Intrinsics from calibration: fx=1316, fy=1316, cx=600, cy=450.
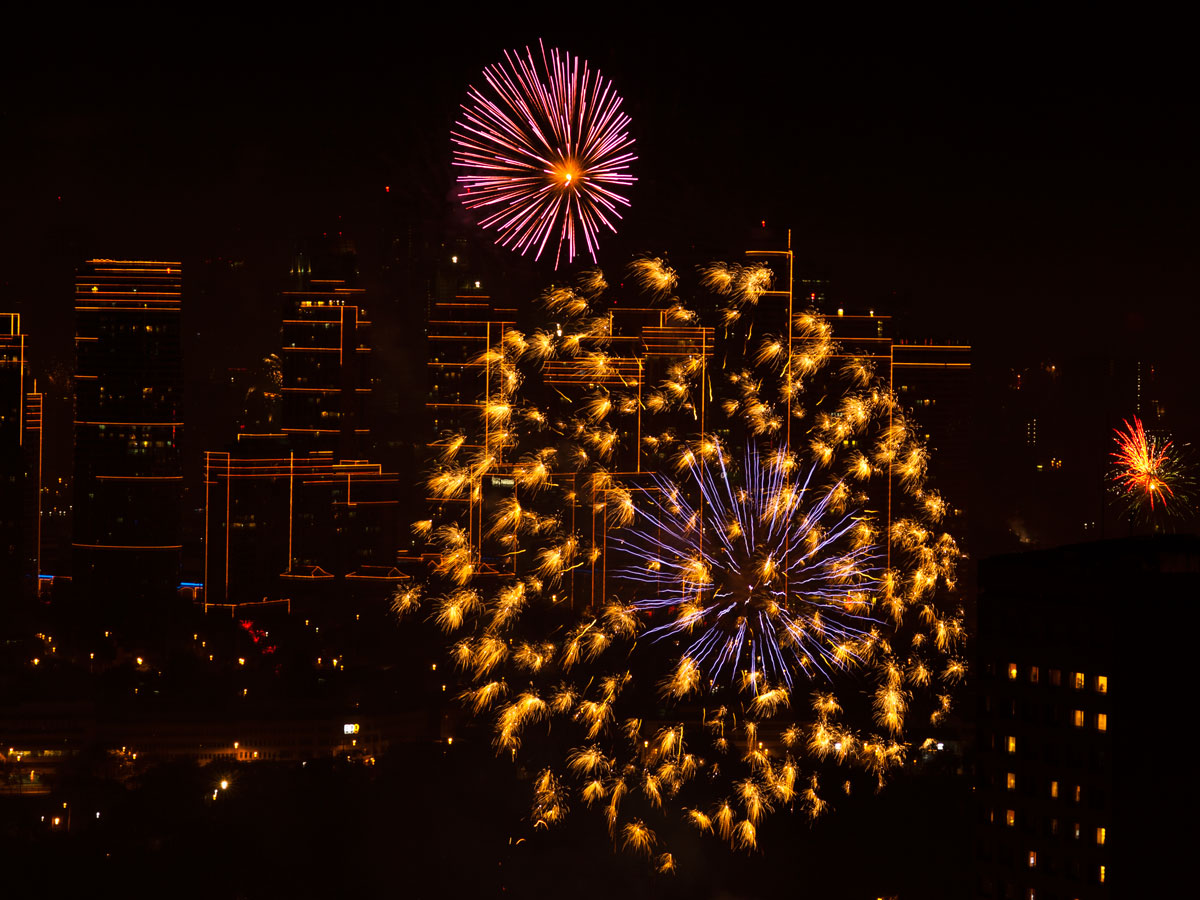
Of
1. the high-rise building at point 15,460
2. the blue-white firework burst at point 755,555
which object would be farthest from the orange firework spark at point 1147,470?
the high-rise building at point 15,460

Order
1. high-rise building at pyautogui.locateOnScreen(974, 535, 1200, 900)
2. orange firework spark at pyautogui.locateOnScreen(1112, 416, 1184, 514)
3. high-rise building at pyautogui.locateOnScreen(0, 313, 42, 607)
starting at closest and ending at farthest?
high-rise building at pyautogui.locateOnScreen(974, 535, 1200, 900), orange firework spark at pyautogui.locateOnScreen(1112, 416, 1184, 514), high-rise building at pyautogui.locateOnScreen(0, 313, 42, 607)

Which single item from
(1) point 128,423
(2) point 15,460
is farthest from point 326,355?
(2) point 15,460

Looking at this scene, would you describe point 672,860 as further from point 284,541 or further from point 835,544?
point 284,541

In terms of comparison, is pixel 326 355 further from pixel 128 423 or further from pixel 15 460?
pixel 15 460

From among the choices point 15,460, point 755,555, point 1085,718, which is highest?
point 15,460

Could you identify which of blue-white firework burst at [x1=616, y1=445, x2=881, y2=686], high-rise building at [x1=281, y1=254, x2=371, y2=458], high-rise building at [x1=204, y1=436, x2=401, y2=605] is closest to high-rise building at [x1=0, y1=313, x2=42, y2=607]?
high-rise building at [x1=204, y1=436, x2=401, y2=605]

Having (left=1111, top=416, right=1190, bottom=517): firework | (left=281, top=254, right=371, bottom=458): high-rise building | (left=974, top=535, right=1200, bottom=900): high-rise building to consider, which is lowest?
(left=974, top=535, right=1200, bottom=900): high-rise building

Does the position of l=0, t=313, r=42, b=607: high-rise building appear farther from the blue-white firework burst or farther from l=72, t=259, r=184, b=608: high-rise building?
the blue-white firework burst
